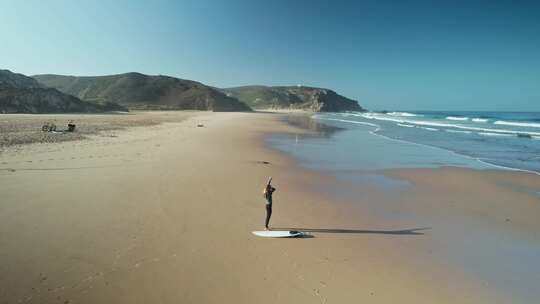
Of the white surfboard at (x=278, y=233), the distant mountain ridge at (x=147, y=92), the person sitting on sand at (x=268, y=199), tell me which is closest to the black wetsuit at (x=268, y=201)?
the person sitting on sand at (x=268, y=199)

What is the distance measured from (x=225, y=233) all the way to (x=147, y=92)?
145 m

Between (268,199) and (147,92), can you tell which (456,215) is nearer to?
(268,199)

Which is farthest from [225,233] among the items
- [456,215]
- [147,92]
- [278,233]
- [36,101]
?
[147,92]

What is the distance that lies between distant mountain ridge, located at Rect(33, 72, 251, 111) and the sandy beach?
346ft

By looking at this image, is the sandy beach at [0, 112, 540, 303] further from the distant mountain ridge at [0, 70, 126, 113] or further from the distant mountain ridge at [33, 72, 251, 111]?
the distant mountain ridge at [33, 72, 251, 111]

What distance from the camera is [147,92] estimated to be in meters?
137

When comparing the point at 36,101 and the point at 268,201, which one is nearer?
the point at 268,201

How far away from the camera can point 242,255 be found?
21.1 ft

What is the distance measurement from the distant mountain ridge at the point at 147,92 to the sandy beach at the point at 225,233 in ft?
346

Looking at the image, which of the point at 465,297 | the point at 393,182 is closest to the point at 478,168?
the point at 393,182

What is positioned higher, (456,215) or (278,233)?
(278,233)

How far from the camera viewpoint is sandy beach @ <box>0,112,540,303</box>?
207 inches

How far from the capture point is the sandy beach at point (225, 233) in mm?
5255

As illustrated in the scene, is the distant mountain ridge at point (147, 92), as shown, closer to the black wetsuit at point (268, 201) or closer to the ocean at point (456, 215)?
the ocean at point (456, 215)
